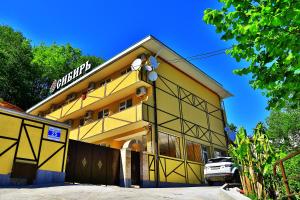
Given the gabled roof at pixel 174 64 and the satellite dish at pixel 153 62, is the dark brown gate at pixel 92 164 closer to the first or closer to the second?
the satellite dish at pixel 153 62

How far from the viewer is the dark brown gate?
13305mm

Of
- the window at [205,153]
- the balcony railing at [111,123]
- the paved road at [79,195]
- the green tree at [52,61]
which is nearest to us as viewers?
the paved road at [79,195]

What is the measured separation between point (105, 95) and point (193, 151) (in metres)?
7.98

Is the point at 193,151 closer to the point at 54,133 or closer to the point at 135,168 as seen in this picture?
the point at 135,168

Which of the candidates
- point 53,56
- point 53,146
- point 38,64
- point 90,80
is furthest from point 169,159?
point 53,56

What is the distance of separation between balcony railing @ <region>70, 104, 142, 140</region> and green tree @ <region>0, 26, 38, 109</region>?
14.6 meters

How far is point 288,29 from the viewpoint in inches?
224

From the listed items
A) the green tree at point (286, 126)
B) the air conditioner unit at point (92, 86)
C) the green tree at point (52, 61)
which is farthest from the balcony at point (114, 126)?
the green tree at point (286, 126)

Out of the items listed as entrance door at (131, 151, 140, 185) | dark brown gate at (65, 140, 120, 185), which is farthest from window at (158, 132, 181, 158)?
dark brown gate at (65, 140, 120, 185)

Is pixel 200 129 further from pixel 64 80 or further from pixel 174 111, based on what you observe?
pixel 64 80

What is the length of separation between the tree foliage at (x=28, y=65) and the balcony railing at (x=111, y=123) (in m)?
14.7

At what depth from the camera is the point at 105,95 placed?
65.2 ft

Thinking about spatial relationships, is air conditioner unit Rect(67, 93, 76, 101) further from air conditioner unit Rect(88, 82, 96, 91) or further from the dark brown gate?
the dark brown gate

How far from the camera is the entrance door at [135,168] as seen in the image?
590 inches
